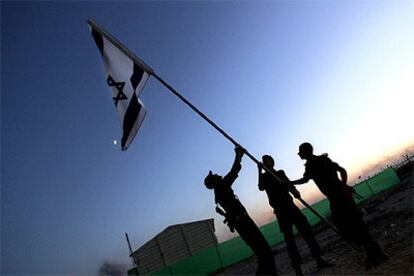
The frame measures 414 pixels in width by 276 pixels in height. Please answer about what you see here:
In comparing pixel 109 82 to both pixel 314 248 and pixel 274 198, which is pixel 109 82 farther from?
pixel 314 248

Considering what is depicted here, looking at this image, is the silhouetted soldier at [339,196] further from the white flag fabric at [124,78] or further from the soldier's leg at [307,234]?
the white flag fabric at [124,78]

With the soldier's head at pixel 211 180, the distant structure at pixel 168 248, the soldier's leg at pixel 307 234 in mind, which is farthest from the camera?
the distant structure at pixel 168 248

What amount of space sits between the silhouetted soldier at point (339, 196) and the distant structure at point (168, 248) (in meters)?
26.5

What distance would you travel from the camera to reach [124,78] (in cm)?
534

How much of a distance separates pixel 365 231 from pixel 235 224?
1.70 metres

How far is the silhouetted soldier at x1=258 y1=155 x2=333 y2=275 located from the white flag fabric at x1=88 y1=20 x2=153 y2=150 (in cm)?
212

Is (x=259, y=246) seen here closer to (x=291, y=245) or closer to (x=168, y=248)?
(x=291, y=245)

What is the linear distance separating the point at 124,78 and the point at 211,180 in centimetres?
212

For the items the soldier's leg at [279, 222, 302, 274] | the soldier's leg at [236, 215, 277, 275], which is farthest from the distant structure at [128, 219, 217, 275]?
the soldier's leg at [236, 215, 277, 275]

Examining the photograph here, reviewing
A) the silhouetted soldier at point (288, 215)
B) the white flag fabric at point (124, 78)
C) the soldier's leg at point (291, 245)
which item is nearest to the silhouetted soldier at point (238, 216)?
the silhouetted soldier at point (288, 215)

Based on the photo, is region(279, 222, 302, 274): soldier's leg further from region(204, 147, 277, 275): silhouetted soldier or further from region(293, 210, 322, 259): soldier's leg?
region(204, 147, 277, 275): silhouetted soldier

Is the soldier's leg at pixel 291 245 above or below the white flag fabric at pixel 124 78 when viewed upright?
below

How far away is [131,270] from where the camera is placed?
1195 inches

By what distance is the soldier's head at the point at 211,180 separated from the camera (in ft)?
15.9
